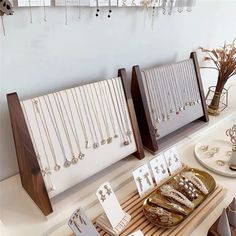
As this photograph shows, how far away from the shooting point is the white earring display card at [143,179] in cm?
70

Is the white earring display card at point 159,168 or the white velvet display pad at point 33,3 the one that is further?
the white earring display card at point 159,168

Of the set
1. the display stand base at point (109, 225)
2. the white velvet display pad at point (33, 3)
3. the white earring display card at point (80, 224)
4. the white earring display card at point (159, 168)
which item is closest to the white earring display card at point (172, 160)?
the white earring display card at point (159, 168)

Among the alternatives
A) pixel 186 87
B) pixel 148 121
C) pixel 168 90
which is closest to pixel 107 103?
pixel 148 121

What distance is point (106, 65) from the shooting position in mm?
823

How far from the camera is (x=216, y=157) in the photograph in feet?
2.96

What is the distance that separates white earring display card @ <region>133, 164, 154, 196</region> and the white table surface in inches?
1.5

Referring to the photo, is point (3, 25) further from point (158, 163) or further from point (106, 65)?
point (158, 163)

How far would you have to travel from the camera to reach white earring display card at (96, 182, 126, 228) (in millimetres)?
591

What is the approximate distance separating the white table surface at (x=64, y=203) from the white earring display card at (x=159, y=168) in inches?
2.7

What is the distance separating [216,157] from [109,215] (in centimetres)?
47

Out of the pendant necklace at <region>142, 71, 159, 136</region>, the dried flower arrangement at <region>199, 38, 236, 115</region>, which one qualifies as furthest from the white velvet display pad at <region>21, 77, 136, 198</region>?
the dried flower arrangement at <region>199, 38, 236, 115</region>

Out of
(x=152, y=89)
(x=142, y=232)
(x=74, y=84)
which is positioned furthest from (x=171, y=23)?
(x=142, y=232)

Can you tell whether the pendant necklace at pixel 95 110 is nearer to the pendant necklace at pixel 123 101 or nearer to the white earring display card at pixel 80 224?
the pendant necklace at pixel 123 101

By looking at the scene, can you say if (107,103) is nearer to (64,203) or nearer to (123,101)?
(123,101)
